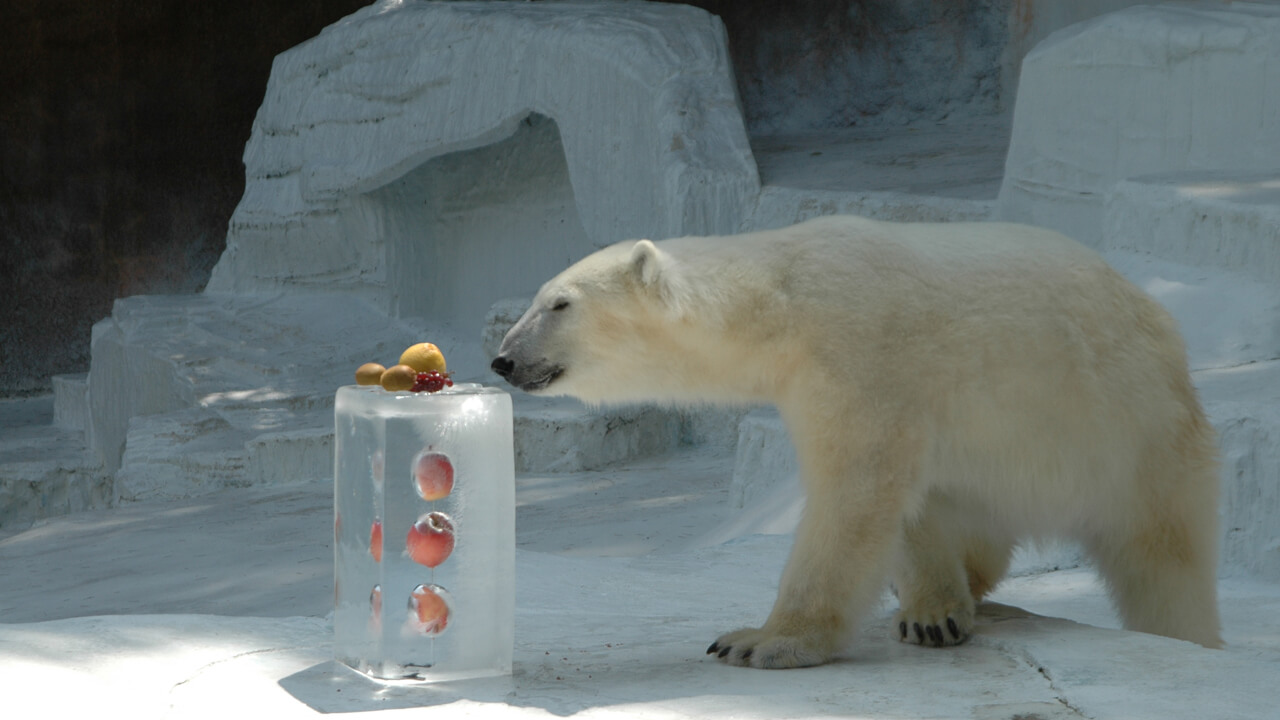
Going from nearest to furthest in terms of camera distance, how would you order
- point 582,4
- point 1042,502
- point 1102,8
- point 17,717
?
1. point 17,717
2. point 1042,502
3. point 1102,8
4. point 582,4

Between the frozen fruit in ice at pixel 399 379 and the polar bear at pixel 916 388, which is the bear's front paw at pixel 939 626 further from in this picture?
the frozen fruit in ice at pixel 399 379

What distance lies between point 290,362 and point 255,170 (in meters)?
2.56

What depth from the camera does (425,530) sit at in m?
2.38

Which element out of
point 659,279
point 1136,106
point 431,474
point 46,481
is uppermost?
point 1136,106

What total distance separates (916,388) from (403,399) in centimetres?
94

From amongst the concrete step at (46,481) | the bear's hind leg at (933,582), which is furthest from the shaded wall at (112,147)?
the bear's hind leg at (933,582)

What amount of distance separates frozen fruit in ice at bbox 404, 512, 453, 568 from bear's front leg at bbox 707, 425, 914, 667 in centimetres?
58

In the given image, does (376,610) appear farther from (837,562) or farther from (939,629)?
(939,629)

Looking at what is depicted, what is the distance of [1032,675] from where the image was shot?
2.32m

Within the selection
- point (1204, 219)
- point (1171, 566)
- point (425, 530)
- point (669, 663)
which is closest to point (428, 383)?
point (425, 530)

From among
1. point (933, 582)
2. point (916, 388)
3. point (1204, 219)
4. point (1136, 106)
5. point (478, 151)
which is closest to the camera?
point (916, 388)

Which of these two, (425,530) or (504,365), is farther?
(504,365)

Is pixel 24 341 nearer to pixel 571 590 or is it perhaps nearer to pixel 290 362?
pixel 290 362

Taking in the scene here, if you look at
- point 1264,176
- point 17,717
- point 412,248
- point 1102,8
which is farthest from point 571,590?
point 412,248
